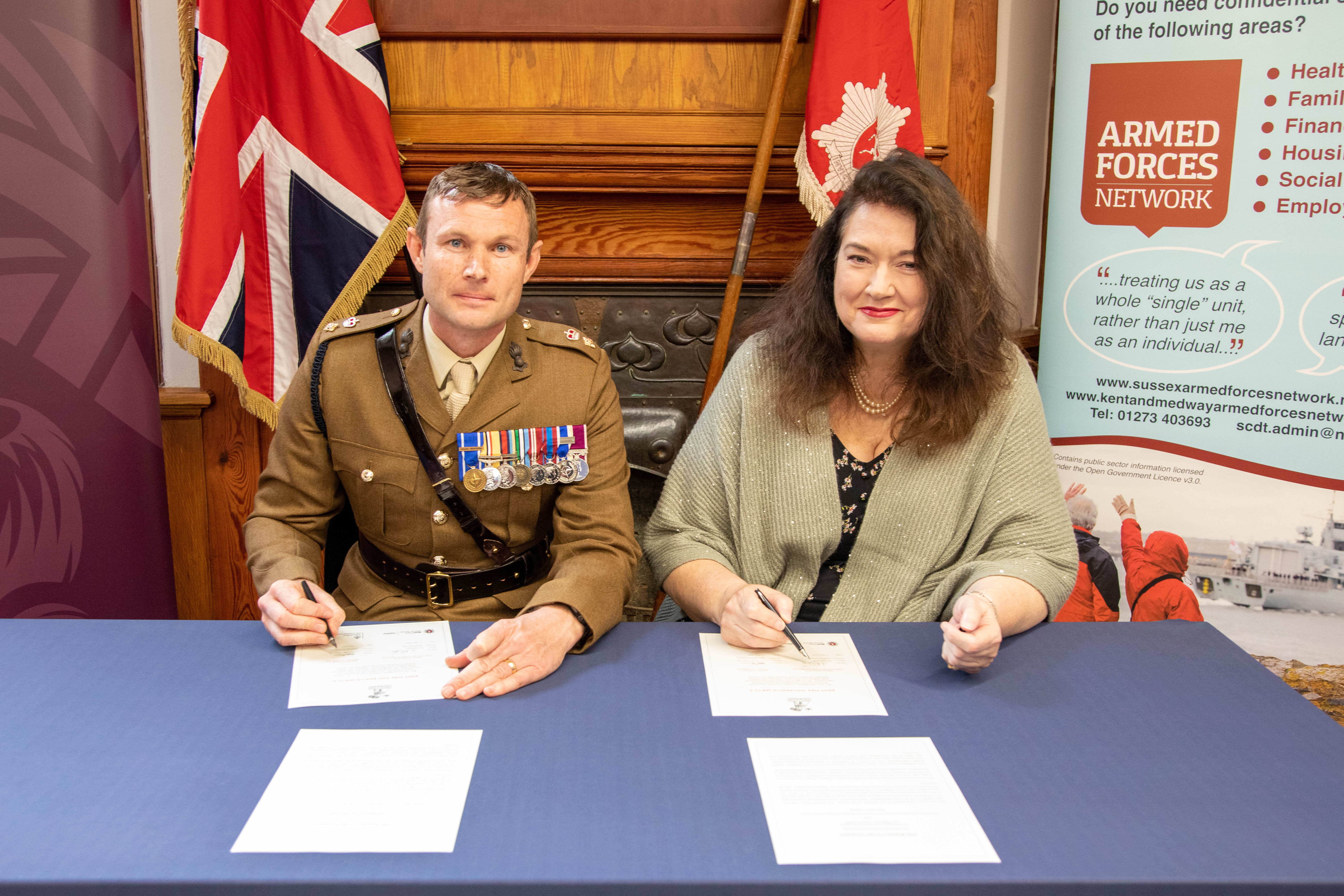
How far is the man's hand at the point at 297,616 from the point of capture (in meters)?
1.32

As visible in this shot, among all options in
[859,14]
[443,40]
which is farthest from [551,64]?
[859,14]

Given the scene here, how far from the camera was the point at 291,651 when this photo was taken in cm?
133

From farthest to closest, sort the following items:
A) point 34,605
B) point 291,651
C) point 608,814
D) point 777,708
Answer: point 34,605
point 291,651
point 777,708
point 608,814

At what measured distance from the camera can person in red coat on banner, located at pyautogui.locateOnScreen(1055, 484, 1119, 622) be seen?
2.64 metres

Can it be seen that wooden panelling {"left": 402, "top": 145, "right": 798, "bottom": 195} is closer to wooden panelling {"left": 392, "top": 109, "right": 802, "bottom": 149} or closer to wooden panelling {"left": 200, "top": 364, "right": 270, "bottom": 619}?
wooden panelling {"left": 392, "top": 109, "right": 802, "bottom": 149}

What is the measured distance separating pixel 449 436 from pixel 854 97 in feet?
4.84

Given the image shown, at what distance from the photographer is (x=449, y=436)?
166cm

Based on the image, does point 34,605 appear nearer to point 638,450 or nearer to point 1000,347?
point 638,450

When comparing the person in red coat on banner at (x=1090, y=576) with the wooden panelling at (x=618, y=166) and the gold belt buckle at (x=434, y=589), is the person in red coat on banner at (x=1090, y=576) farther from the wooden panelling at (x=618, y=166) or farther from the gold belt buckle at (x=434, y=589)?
the gold belt buckle at (x=434, y=589)

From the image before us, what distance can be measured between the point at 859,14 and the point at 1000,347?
110cm

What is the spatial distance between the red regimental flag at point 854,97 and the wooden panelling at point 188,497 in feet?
6.18

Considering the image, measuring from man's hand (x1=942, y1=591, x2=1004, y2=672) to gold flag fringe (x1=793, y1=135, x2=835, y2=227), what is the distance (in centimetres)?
141

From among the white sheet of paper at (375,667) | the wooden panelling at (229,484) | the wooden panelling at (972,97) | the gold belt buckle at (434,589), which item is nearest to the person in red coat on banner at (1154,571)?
the wooden panelling at (972,97)

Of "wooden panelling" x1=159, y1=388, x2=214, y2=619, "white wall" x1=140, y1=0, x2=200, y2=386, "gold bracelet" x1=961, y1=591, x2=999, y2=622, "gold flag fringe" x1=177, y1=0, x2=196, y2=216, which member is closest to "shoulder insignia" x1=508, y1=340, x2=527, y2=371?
"gold bracelet" x1=961, y1=591, x2=999, y2=622
